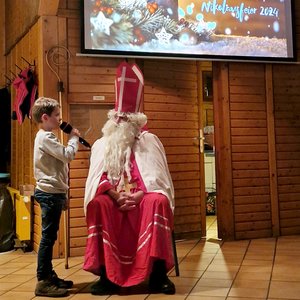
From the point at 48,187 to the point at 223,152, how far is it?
230cm

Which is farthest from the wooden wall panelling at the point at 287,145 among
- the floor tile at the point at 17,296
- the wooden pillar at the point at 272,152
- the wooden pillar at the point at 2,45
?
the wooden pillar at the point at 2,45

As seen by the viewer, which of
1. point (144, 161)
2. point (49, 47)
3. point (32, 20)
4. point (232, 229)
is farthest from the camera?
point (232, 229)

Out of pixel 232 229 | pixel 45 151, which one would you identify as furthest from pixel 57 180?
pixel 232 229

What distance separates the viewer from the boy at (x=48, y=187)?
8.88ft

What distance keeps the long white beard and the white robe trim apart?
0.05 m

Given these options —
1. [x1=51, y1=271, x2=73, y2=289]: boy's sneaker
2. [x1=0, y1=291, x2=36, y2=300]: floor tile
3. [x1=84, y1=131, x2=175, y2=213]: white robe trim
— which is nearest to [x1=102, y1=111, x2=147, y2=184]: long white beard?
[x1=84, y1=131, x2=175, y2=213]: white robe trim

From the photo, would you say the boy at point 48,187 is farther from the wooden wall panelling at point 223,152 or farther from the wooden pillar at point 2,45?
the wooden pillar at point 2,45

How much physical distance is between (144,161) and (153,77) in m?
1.69

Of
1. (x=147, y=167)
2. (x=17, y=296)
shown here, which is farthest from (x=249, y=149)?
(x=17, y=296)

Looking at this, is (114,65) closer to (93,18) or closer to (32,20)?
(93,18)

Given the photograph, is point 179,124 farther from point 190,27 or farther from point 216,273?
point 216,273

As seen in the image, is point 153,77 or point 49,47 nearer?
point 49,47

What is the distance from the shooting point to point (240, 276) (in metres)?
3.11

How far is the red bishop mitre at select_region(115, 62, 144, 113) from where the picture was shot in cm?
303
